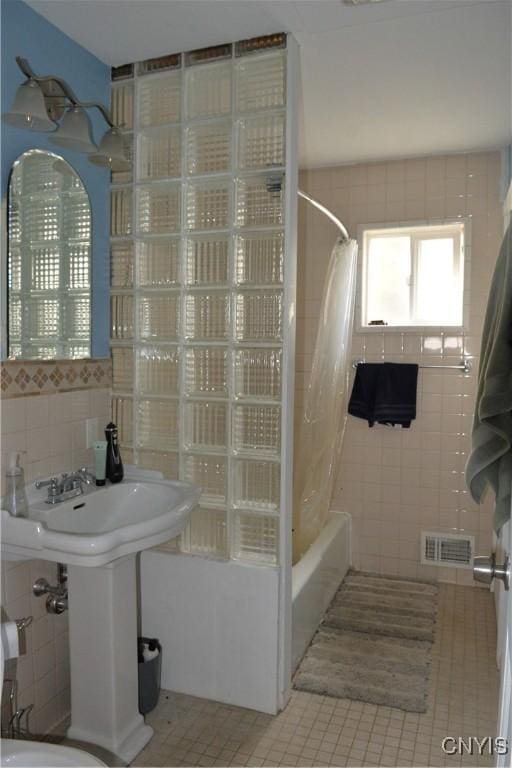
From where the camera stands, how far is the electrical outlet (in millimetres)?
2201

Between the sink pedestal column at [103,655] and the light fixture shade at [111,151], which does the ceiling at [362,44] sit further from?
the sink pedestal column at [103,655]

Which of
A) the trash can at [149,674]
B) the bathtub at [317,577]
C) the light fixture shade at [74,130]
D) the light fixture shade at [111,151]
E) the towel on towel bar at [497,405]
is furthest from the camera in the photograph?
the bathtub at [317,577]

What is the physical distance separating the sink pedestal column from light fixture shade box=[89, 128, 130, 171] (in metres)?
1.37

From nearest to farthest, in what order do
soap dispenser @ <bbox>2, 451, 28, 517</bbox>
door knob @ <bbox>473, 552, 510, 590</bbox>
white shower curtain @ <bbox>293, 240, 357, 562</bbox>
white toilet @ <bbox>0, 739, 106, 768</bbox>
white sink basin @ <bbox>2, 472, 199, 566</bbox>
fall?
door knob @ <bbox>473, 552, 510, 590</bbox>
white toilet @ <bbox>0, 739, 106, 768</bbox>
white sink basin @ <bbox>2, 472, 199, 566</bbox>
soap dispenser @ <bbox>2, 451, 28, 517</bbox>
white shower curtain @ <bbox>293, 240, 357, 562</bbox>

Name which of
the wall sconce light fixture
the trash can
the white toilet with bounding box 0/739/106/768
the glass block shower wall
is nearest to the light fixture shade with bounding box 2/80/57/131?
the wall sconce light fixture

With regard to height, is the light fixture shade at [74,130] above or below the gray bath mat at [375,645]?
above

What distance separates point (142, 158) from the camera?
228 cm

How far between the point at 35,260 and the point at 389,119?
1.81 meters

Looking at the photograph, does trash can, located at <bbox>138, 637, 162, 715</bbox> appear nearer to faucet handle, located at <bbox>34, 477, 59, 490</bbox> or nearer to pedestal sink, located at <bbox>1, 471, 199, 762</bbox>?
pedestal sink, located at <bbox>1, 471, 199, 762</bbox>

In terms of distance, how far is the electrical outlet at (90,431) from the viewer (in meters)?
2.20

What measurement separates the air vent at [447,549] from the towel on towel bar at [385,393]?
69cm

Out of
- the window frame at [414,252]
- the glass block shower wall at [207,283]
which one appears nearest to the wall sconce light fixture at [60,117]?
the glass block shower wall at [207,283]

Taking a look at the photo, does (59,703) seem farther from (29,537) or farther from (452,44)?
(452,44)

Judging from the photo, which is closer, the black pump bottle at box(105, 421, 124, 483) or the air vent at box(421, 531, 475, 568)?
the black pump bottle at box(105, 421, 124, 483)
